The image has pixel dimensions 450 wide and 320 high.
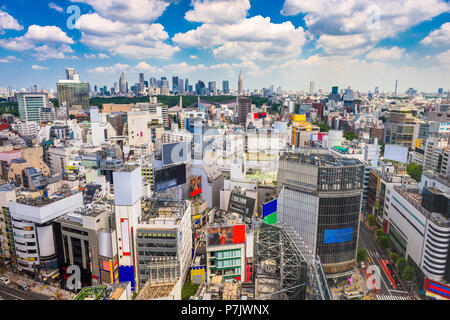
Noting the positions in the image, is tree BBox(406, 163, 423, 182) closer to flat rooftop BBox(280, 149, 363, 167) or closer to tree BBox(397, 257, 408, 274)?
tree BBox(397, 257, 408, 274)

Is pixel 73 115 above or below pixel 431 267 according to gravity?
above

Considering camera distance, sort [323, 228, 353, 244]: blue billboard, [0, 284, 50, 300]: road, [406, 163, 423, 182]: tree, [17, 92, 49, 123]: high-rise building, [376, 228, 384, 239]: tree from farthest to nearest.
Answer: [17, 92, 49, 123]: high-rise building, [406, 163, 423, 182]: tree, [376, 228, 384, 239]: tree, [323, 228, 353, 244]: blue billboard, [0, 284, 50, 300]: road

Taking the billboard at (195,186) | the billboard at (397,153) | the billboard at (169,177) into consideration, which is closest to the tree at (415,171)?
the billboard at (397,153)

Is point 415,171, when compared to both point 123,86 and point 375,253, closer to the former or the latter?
point 375,253

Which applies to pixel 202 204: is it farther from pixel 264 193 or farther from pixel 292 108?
pixel 292 108

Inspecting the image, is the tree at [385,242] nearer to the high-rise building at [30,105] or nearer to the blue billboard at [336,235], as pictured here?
the blue billboard at [336,235]

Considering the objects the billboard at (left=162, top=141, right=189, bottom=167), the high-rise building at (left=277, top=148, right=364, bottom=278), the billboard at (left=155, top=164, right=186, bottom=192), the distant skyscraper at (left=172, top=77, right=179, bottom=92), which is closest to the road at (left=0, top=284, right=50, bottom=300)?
the billboard at (left=155, top=164, right=186, bottom=192)
